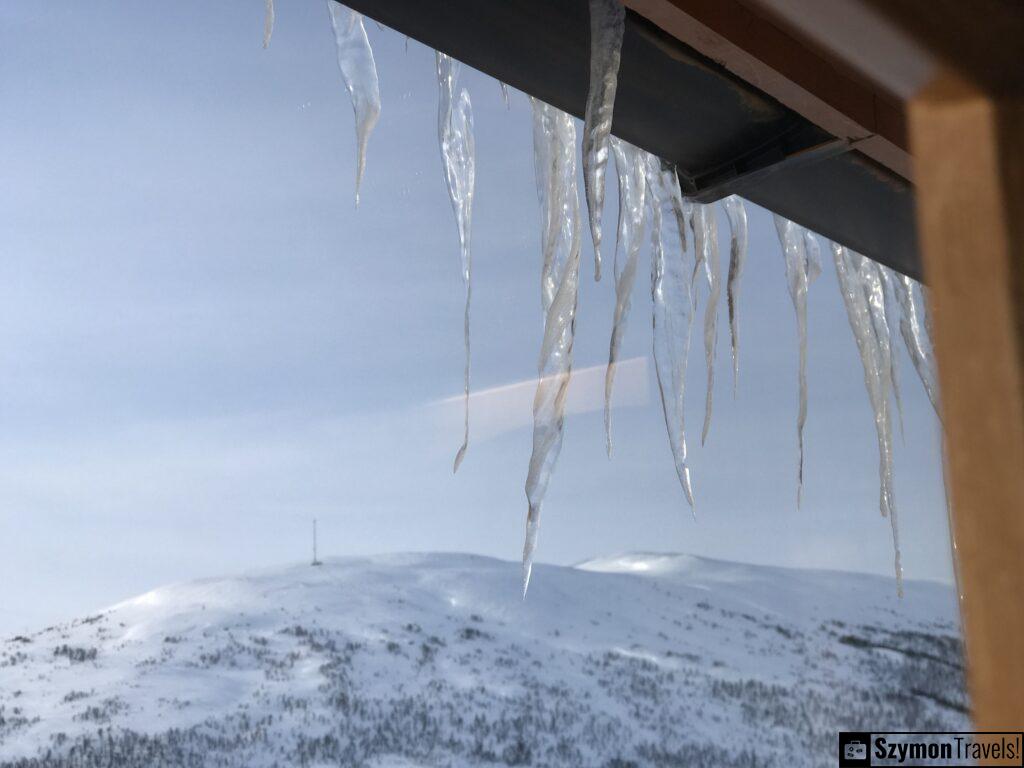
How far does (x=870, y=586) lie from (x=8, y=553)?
10681 millimetres

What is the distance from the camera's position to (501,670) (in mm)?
7922

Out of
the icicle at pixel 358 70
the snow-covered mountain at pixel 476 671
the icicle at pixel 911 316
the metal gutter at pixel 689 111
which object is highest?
the icicle at pixel 358 70

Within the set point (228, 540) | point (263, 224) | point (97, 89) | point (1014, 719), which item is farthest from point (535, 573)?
point (1014, 719)

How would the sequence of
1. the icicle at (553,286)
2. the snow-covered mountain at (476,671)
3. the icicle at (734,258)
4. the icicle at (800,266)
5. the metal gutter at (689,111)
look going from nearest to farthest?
the metal gutter at (689,111) < the icicle at (553,286) < the icicle at (734,258) < the icicle at (800,266) < the snow-covered mountain at (476,671)

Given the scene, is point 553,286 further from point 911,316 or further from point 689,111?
point 911,316

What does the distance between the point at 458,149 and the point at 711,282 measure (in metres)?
0.27

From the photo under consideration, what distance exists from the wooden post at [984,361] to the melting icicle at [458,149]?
351 millimetres

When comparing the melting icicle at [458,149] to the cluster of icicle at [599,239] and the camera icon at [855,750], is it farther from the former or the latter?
the camera icon at [855,750]

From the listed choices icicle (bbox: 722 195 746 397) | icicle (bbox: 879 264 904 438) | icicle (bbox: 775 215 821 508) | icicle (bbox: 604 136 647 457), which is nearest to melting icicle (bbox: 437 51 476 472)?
icicle (bbox: 604 136 647 457)

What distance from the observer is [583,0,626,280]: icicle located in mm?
455

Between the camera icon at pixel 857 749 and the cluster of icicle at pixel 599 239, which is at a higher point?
the cluster of icicle at pixel 599 239

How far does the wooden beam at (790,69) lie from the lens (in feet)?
1.48

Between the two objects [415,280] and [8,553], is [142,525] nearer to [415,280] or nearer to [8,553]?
[8,553]

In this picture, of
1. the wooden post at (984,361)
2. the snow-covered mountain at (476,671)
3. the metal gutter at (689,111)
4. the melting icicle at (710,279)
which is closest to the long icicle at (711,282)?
the melting icicle at (710,279)
